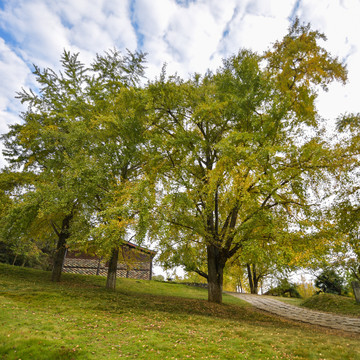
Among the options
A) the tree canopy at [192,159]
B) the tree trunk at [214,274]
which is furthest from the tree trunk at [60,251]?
the tree trunk at [214,274]

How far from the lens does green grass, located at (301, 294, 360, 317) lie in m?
15.4

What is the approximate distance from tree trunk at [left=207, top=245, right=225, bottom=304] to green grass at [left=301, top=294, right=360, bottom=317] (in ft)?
29.6

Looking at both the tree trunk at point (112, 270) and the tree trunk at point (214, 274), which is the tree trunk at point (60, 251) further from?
the tree trunk at point (214, 274)

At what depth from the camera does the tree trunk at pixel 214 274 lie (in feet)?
41.2

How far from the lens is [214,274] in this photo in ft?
41.2

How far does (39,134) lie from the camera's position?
569 inches

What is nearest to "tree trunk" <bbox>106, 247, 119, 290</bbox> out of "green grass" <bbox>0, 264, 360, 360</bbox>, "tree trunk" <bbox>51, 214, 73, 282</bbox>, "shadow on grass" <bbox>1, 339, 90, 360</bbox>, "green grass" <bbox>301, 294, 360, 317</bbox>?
"tree trunk" <bbox>51, 214, 73, 282</bbox>

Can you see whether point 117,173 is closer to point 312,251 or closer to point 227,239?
point 227,239

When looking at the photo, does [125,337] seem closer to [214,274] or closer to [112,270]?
[214,274]

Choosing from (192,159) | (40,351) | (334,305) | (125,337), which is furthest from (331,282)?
(40,351)

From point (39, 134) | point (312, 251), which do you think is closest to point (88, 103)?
point (39, 134)

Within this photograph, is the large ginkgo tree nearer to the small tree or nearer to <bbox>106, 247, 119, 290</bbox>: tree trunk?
<bbox>106, 247, 119, 290</bbox>: tree trunk

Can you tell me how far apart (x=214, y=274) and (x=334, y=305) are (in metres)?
11.0

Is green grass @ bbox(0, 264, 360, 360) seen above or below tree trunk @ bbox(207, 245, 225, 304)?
below
